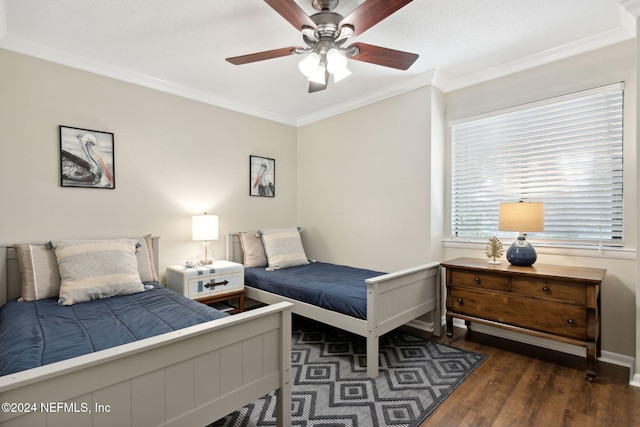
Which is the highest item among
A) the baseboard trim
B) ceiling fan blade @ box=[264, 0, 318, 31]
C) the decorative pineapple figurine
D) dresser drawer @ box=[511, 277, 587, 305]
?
ceiling fan blade @ box=[264, 0, 318, 31]

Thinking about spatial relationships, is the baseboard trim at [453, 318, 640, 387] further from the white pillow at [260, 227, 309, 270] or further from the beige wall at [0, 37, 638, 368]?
the white pillow at [260, 227, 309, 270]

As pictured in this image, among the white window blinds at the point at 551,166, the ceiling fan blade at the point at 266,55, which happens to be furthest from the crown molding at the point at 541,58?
the ceiling fan blade at the point at 266,55

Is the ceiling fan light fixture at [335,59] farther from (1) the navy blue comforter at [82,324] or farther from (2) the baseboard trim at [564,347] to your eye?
(2) the baseboard trim at [564,347]

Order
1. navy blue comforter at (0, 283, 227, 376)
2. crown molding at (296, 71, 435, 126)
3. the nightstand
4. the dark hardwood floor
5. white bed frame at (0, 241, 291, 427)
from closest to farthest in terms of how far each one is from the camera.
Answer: white bed frame at (0, 241, 291, 427)
navy blue comforter at (0, 283, 227, 376)
the dark hardwood floor
the nightstand
crown molding at (296, 71, 435, 126)

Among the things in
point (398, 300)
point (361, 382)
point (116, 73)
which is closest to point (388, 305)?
point (398, 300)

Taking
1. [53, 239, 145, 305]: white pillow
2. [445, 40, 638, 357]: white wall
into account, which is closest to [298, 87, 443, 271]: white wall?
[445, 40, 638, 357]: white wall

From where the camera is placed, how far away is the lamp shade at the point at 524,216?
246 cm

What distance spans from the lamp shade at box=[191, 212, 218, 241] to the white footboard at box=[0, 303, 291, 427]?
1826mm

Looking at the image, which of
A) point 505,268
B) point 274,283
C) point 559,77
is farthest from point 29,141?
point 559,77

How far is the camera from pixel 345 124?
151 inches

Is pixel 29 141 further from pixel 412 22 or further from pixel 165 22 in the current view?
pixel 412 22

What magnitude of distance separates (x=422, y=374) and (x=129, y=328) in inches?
75.6

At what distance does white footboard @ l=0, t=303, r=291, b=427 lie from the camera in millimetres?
960

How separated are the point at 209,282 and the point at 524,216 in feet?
9.00
